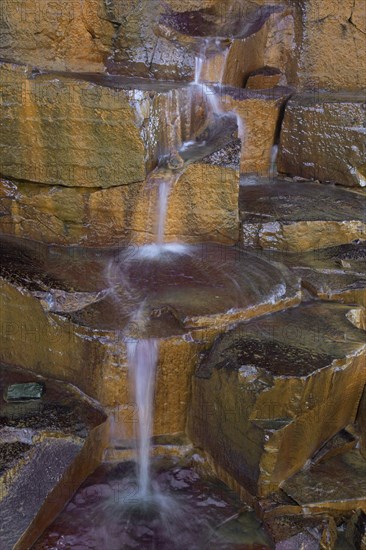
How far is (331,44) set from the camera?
17.0ft

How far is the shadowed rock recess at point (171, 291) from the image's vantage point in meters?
3.09

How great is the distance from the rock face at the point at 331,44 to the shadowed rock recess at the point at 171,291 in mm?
101

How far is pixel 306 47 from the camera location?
5.23m

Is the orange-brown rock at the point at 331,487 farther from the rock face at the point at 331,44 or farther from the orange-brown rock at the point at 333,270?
the rock face at the point at 331,44

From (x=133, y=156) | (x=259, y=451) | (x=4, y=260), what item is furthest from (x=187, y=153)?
(x=259, y=451)

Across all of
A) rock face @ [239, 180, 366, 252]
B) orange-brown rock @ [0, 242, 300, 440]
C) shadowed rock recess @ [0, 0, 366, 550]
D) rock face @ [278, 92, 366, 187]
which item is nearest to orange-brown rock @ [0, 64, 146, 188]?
shadowed rock recess @ [0, 0, 366, 550]

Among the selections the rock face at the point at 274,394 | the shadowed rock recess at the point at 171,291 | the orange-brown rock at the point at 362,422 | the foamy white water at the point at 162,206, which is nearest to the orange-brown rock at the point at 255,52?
the shadowed rock recess at the point at 171,291

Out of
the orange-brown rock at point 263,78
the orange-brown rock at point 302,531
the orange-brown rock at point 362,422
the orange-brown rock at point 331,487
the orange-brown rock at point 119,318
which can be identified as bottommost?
the orange-brown rock at point 302,531

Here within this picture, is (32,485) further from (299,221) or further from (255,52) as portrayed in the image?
(255,52)

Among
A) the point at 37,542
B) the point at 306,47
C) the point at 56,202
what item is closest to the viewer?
the point at 37,542

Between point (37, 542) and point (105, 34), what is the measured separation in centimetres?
325

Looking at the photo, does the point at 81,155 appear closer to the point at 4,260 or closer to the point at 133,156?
the point at 133,156

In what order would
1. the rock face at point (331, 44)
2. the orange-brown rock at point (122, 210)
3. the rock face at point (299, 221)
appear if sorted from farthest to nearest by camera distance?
the rock face at point (331, 44) < the rock face at point (299, 221) < the orange-brown rock at point (122, 210)

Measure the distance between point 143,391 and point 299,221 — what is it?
1.57 metres
